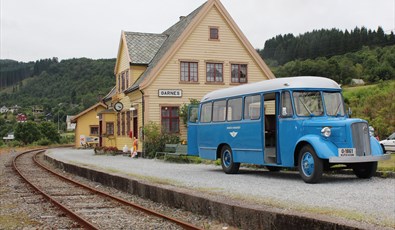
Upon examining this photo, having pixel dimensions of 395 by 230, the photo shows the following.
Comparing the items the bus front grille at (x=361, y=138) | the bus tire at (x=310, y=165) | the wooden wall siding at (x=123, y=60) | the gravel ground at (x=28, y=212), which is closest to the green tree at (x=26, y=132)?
the wooden wall siding at (x=123, y=60)

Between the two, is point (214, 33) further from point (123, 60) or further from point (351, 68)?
point (351, 68)

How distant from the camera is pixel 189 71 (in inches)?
1218

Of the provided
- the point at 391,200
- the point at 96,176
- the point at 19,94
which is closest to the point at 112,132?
the point at 96,176

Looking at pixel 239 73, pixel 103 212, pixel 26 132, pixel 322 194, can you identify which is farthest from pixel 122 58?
pixel 26 132

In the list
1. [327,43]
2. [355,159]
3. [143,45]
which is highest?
[327,43]

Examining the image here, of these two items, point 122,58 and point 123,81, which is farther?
point 122,58

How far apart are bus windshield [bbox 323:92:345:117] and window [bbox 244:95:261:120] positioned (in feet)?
6.53

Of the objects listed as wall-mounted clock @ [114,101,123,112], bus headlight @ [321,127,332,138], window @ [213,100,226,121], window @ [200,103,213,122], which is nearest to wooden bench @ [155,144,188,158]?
window @ [200,103,213,122]

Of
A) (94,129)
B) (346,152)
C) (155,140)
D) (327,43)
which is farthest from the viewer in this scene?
(327,43)

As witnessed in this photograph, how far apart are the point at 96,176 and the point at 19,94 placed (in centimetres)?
17359

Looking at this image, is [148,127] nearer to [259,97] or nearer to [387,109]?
[259,97]

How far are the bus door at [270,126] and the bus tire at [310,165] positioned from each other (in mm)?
1248

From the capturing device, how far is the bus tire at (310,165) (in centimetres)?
1268

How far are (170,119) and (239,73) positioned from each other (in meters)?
5.53
